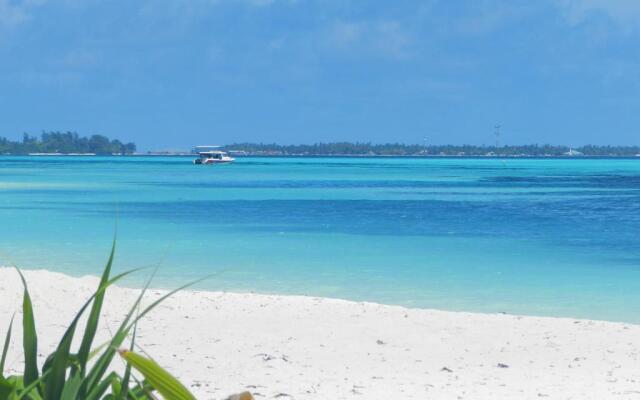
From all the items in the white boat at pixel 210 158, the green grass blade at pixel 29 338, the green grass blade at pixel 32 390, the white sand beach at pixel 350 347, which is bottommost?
the white boat at pixel 210 158

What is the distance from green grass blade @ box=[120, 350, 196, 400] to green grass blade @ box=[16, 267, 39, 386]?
54 centimetres

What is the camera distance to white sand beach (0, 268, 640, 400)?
8047mm

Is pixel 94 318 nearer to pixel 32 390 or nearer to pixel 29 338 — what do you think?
pixel 29 338

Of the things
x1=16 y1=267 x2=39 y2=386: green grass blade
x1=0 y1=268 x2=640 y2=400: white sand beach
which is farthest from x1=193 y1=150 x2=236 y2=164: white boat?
x1=16 y1=267 x2=39 y2=386: green grass blade

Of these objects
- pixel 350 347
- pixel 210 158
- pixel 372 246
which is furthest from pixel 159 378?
pixel 210 158

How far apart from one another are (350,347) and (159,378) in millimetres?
8364

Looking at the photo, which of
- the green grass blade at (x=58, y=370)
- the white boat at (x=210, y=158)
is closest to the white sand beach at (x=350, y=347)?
the green grass blade at (x=58, y=370)

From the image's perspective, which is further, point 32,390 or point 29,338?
point 32,390

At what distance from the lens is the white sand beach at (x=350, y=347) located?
805 centimetres

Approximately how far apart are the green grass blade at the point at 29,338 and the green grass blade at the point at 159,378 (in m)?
0.54

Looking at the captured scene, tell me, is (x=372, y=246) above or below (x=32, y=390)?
below

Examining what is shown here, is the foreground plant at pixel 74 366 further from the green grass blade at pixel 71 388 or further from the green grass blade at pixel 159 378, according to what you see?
A: the green grass blade at pixel 159 378

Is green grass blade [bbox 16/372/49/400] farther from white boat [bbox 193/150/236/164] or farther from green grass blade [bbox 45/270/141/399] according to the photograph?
white boat [bbox 193/150/236/164]

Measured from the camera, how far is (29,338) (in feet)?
7.41
